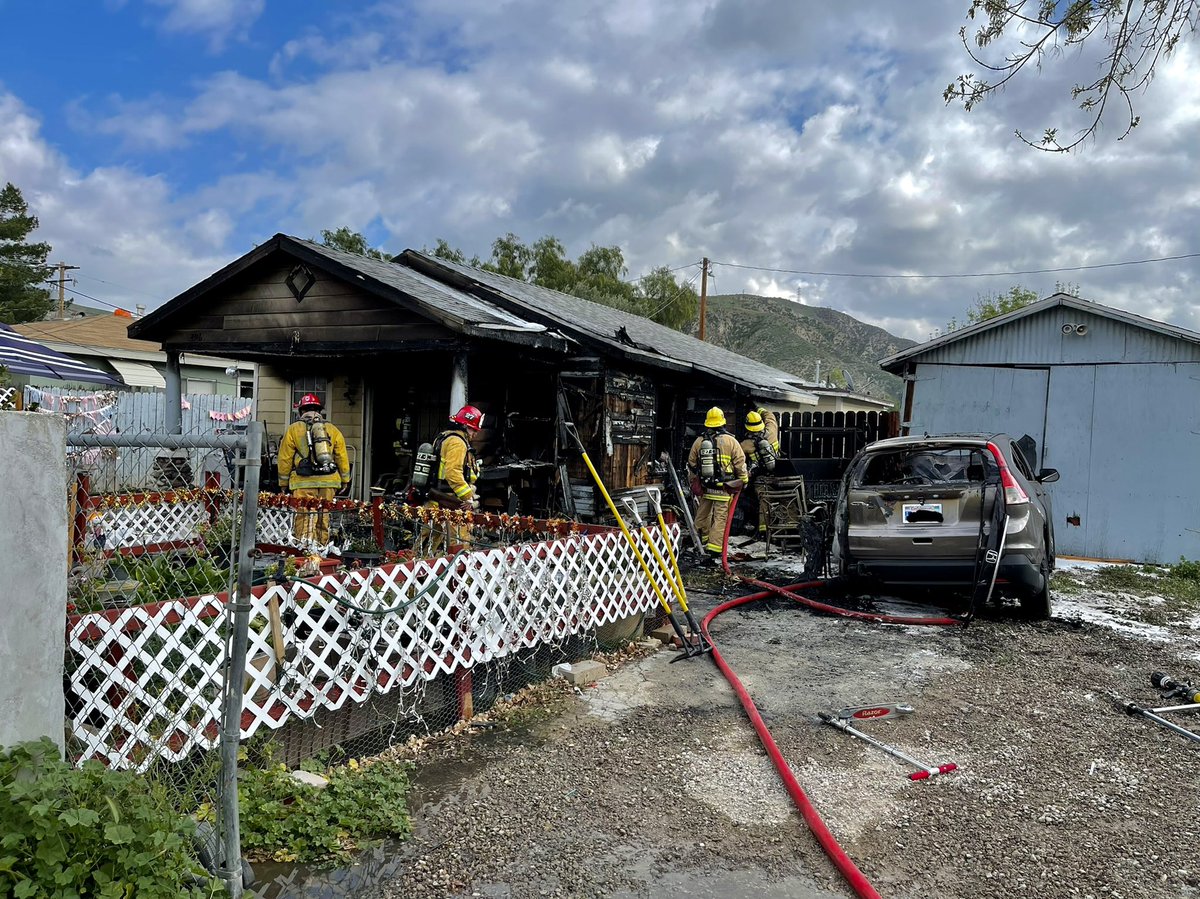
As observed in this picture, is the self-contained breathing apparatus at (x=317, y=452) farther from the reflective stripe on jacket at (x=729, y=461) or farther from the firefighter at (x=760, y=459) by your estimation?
the firefighter at (x=760, y=459)

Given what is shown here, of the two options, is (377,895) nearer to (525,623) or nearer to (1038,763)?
(525,623)

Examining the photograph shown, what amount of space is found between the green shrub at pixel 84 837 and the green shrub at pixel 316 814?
0.43 m

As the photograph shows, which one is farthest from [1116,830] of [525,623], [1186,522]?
[1186,522]

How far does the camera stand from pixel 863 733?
456 centimetres

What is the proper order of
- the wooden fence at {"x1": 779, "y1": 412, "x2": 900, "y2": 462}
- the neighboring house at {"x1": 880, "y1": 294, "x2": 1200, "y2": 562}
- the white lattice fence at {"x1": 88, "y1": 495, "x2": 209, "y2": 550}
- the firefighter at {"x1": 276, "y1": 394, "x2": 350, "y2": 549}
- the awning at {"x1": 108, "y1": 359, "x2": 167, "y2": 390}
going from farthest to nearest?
1. the awning at {"x1": 108, "y1": 359, "x2": 167, "y2": 390}
2. the wooden fence at {"x1": 779, "y1": 412, "x2": 900, "y2": 462}
3. the neighboring house at {"x1": 880, "y1": 294, "x2": 1200, "y2": 562}
4. the firefighter at {"x1": 276, "y1": 394, "x2": 350, "y2": 549}
5. the white lattice fence at {"x1": 88, "y1": 495, "x2": 209, "y2": 550}

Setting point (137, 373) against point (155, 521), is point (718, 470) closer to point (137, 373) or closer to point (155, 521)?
point (155, 521)

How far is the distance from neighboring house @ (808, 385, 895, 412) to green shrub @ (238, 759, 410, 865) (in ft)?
54.8

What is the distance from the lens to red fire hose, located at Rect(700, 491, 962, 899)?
3.08 meters

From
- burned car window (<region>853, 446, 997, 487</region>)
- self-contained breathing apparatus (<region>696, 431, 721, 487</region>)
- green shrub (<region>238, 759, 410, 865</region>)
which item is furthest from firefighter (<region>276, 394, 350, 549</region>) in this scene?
burned car window (<region>853, 446, 997, 487</region>)

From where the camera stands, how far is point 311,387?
12.9 meters

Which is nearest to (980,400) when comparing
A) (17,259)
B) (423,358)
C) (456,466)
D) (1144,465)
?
(1144,465)

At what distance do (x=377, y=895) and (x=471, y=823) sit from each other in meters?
0.60

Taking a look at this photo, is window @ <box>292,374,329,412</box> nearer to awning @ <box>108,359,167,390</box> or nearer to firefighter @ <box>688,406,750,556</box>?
firefighter @ <box>688,406,750,556</box>

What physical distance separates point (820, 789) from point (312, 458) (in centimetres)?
634
